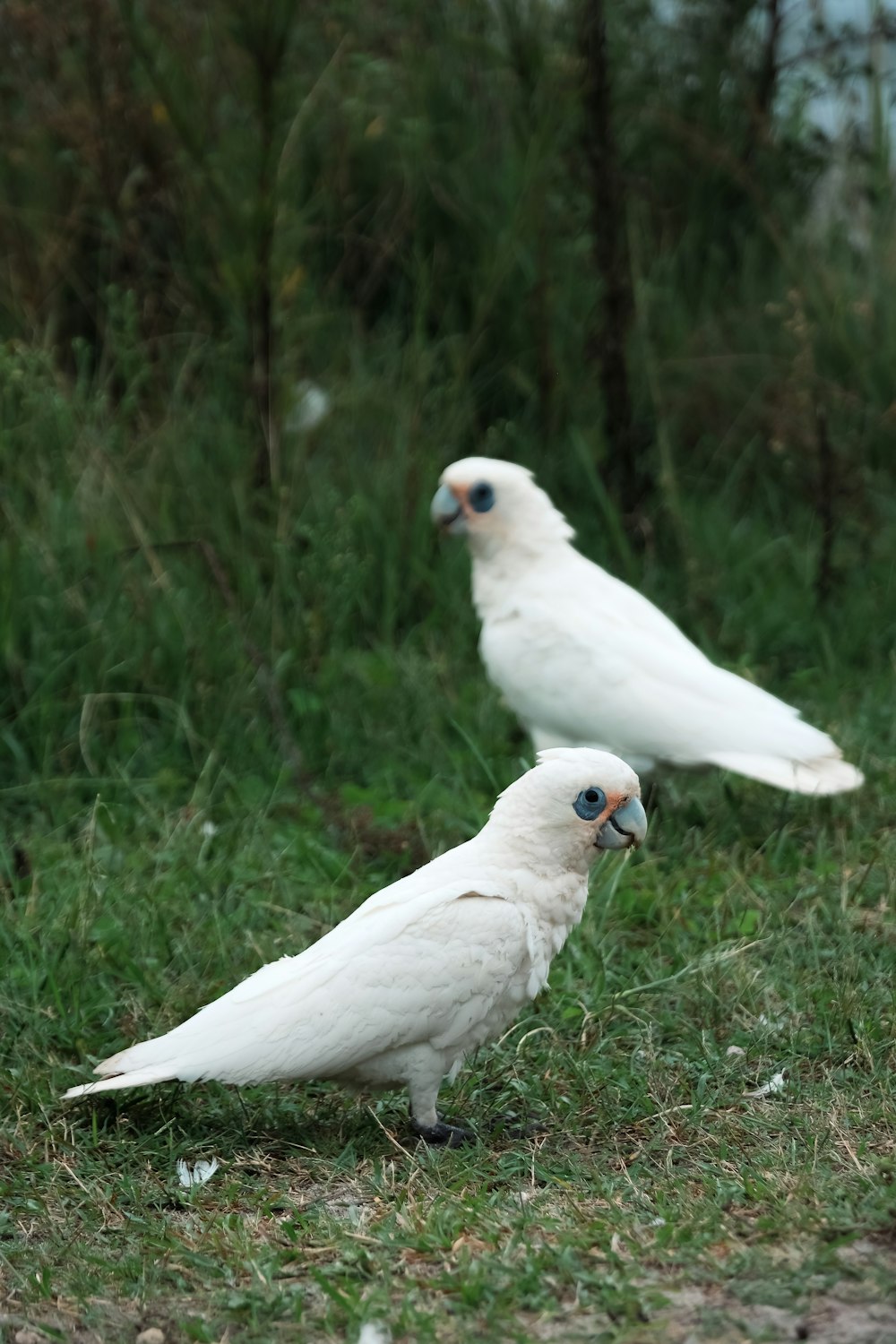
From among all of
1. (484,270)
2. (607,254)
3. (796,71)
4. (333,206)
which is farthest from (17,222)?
(796,71)

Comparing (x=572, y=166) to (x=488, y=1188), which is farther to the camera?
(x=572, y=166)

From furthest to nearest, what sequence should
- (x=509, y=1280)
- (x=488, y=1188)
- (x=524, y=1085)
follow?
1. (x=524, y=1085)
2. (x=488, y=1188)
3. (x=509, y=1280)

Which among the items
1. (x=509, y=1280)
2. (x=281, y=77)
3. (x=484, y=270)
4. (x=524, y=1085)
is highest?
(x=281, y=77)

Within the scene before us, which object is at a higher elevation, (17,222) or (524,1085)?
(17,222)

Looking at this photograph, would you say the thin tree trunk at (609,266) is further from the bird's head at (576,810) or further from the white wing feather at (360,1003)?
the white wing feather at (360,1003)

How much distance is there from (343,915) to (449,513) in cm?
139

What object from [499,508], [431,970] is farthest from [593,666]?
[431,970]

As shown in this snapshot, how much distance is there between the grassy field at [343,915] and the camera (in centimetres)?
230

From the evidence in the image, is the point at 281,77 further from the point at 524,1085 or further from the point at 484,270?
the point at 524,1085

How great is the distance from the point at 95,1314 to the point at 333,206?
5.25m

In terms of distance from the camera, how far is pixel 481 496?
15.1ft

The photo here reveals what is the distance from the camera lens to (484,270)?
6.12m

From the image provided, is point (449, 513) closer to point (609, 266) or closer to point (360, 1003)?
point (609, 266)

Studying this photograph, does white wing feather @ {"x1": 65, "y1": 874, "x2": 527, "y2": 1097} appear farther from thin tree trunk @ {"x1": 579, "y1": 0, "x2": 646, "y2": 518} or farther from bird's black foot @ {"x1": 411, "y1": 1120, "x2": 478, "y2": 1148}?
thin tree trunk @ {"x1": 579, "y1": 0, "x2": 646, "y2": 518}
